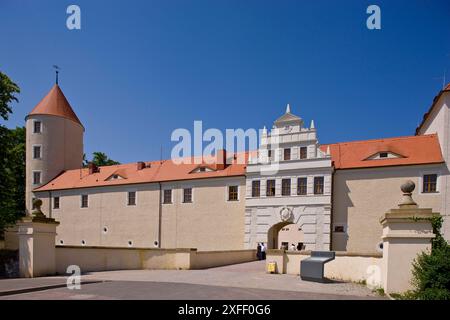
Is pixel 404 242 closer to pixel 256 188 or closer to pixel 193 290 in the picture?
pixel 193 290

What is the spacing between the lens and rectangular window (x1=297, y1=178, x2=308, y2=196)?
2661cm

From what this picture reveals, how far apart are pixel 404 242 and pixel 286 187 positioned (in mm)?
17619

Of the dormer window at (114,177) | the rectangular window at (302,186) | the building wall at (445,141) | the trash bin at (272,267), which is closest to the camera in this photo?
the trash bin at (272,267)

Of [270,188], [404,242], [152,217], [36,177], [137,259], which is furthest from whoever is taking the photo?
[36,177]

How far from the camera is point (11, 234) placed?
3062 cm

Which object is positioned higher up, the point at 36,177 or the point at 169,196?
the point at 36,177

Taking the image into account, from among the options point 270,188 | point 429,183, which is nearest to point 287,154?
point 270,188

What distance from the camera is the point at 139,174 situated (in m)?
36.0

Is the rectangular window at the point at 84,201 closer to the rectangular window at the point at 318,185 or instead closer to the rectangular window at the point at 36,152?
the rectangular window at the point at 36,152

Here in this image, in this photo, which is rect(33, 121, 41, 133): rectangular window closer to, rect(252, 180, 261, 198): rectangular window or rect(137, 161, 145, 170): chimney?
rect(137, 161, 145, 170): chimney

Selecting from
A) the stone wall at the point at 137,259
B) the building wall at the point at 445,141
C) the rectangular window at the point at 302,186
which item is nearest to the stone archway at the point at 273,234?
the rectangular window at the point at 302,186

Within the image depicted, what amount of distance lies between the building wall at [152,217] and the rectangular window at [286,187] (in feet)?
11.8

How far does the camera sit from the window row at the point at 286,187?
26.2m

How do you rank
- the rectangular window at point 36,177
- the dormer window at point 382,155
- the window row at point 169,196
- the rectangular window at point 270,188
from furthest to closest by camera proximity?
the rectangular window at point 36,177, the window row at point 169,196, the rectangular window at point 270,188, the dormer window at point 382,155
